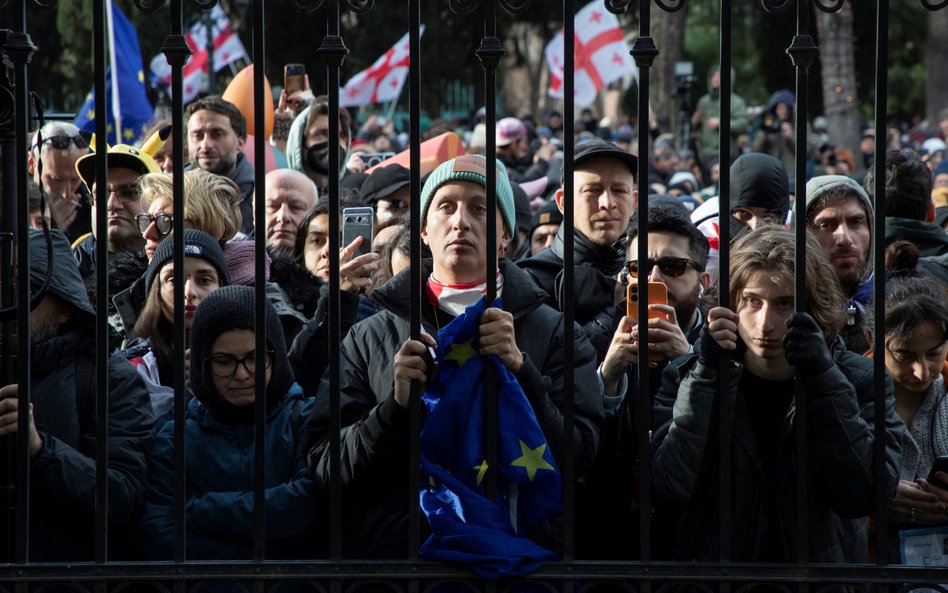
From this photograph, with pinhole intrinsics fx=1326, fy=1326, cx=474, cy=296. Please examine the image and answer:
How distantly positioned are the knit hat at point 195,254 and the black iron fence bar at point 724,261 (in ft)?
6.72

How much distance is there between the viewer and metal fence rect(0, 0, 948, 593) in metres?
3.03

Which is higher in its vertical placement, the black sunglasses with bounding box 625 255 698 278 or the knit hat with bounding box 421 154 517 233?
the knit hat with bounding box 421 154 517 233

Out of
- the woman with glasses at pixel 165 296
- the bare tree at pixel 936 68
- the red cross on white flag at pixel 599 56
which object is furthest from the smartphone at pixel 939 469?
the bare tree at pixel 936 68

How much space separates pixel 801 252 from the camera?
306cm

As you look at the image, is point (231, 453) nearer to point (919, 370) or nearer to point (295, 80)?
point (919, 370)

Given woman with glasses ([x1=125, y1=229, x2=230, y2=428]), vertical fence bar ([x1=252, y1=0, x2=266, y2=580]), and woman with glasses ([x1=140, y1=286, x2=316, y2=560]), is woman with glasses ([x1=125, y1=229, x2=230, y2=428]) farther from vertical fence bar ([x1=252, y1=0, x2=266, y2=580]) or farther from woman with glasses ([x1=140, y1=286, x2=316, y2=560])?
vertical fence bar ([x1=252, y1=0, x2=266, y2=580])

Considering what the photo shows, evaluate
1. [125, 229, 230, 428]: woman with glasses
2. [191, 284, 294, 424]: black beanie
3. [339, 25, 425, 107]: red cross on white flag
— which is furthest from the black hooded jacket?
[339, 25, 425, 107]: red cross on white flag

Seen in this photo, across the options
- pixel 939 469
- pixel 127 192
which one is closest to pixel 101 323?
pixel 939 469

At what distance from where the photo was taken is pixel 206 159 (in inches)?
266

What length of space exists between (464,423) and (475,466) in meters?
0.11

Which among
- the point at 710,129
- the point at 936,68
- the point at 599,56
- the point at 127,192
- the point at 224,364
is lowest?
the point at 224,364

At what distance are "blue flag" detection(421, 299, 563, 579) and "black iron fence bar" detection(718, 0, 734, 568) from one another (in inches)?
15.9

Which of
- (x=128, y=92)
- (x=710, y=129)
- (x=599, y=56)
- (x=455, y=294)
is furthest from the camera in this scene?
(x=710, y=129)

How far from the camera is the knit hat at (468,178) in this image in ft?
12.3
